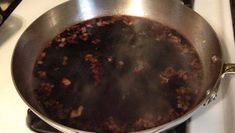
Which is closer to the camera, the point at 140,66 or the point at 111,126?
the point at 111,126

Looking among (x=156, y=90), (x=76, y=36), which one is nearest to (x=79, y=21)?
(x=76, y=36)

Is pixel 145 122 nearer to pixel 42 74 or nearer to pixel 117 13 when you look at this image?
pixel 42 74

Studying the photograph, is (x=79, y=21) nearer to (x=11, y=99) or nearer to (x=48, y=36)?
(x=48, y=36)

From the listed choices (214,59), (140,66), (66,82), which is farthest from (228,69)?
(66,82)

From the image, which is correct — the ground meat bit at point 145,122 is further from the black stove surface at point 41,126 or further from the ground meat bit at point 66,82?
the ground meat bit at point 66,82

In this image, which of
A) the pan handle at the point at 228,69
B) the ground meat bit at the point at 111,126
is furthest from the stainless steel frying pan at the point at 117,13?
the ground meat bit at the point at 111,126

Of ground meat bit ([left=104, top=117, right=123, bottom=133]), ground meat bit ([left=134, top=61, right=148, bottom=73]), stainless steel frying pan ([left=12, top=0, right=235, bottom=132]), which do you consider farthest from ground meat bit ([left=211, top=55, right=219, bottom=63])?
ground meat bit ([left=104, top=117, right=123, bottom=133])
